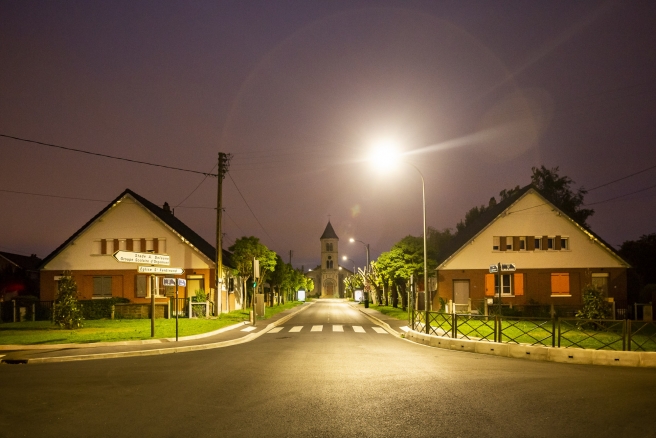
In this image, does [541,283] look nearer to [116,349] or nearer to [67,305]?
[67,305]

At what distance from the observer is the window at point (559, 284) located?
42.6 meters

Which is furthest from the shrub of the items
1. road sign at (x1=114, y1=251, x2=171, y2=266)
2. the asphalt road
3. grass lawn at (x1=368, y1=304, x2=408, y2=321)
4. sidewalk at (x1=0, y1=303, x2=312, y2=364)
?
road sign at (x1=114, y1=251, x2=171, y2=266)

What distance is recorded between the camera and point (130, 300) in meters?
40.9

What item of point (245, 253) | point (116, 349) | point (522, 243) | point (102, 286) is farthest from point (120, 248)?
point (522, 243)

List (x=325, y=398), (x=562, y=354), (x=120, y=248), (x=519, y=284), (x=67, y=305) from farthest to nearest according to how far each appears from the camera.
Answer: (x=519, y=284) < (x=120, y=248) < (x=67, y=305) < (x=562, y=354) < (x=325, y=398)

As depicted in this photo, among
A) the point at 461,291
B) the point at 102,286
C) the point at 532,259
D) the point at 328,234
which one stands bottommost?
the point at 461,291

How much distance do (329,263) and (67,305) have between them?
131 m

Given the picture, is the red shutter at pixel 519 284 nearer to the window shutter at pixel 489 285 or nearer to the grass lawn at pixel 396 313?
the window shutter at pixel 489 285

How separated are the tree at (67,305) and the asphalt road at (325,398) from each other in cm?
1081

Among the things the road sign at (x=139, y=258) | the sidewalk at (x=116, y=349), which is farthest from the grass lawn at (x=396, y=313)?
the road sign at (x=139, y=258)

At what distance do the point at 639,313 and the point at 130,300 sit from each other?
37.0 metres

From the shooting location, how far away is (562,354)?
15164 millimetres

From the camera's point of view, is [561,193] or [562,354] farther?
[561,193]

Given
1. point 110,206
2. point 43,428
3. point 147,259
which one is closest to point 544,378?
point 43,428
